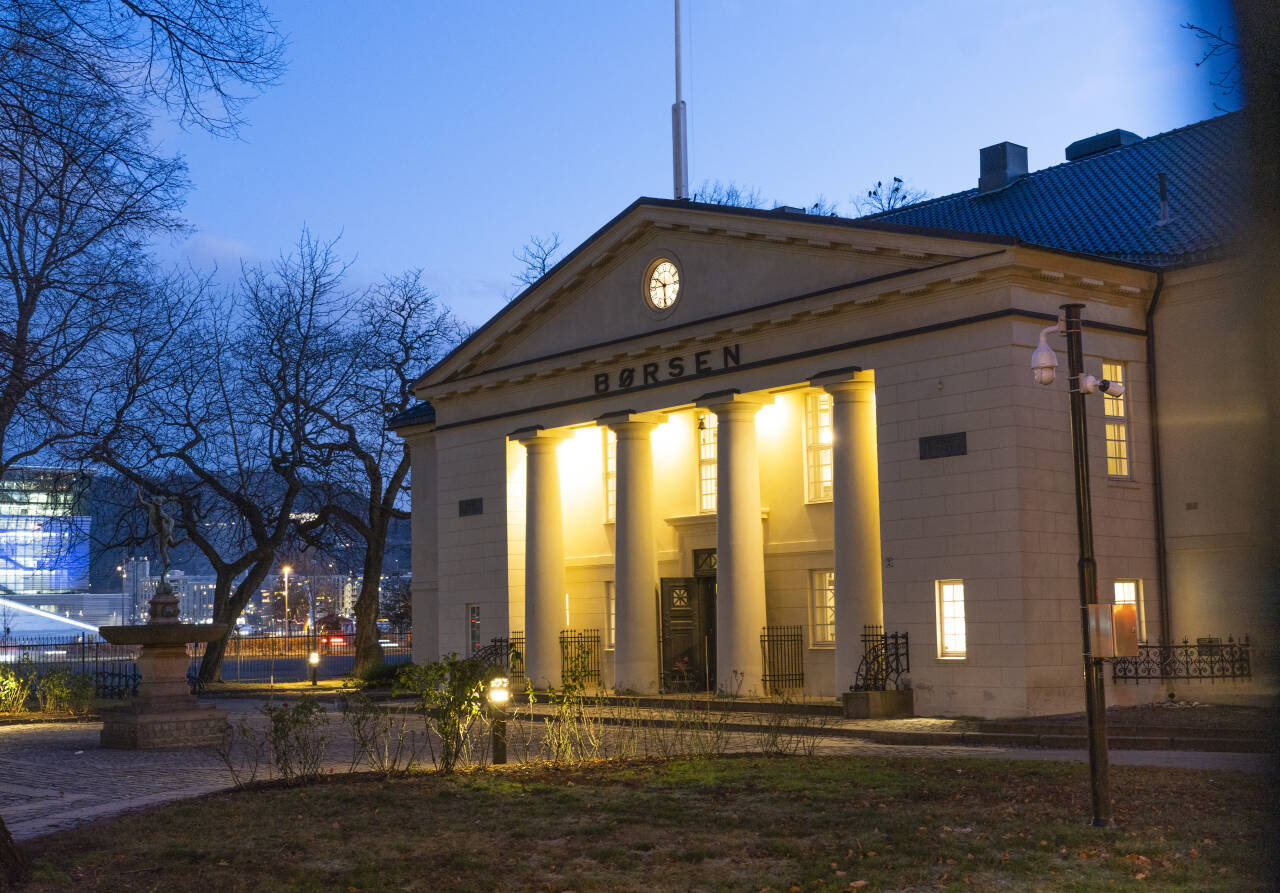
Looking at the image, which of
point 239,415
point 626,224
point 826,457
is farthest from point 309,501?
point 826,457

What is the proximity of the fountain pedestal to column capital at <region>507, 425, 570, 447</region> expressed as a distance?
474 inches

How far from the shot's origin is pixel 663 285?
105 ft

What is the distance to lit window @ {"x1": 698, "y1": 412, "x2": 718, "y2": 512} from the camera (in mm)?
33281

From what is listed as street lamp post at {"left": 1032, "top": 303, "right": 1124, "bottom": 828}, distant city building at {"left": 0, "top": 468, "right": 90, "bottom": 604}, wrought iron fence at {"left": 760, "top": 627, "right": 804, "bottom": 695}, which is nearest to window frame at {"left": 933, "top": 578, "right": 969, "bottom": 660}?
wrought iron fence at {"left": 760, "top": 627, "right": 804, "bottom": 695}

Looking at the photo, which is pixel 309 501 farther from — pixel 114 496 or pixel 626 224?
pixel 626 224

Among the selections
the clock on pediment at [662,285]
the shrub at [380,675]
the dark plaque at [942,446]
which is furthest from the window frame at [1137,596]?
the shrub at [380,675]

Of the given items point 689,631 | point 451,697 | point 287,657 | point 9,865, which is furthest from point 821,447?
point 287,657

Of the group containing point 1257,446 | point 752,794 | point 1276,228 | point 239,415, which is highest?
point 239,415

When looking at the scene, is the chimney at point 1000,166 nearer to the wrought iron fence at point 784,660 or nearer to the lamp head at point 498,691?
the wrought iron fence at point 784,660

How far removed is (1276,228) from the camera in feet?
3.91

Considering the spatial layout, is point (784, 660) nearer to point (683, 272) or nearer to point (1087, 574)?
point (683, 272)

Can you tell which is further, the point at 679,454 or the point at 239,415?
the point at 239,415

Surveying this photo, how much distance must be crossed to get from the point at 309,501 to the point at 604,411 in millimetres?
16770

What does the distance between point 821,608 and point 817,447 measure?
379cm
